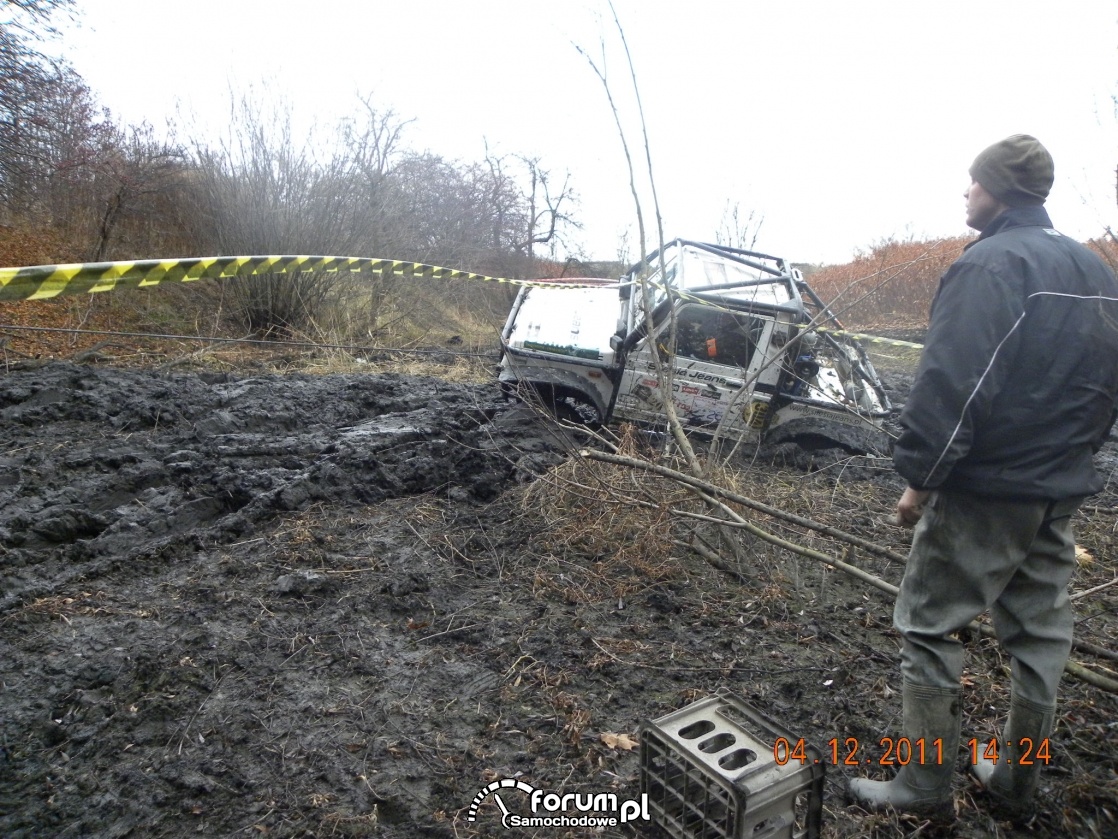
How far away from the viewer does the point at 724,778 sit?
6.12ft

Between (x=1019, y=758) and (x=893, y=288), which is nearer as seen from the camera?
(x=1019, y=758)

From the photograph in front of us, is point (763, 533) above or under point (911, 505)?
under

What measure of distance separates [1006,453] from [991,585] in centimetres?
38

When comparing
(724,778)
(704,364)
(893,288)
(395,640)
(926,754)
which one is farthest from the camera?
(893,288)

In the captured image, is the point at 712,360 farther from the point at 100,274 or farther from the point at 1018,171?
the point at 100,274

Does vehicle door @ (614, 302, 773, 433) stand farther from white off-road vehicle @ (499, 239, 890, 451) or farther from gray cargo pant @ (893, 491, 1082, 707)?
gray cargo pant @ (893, 491, 1082, 707)

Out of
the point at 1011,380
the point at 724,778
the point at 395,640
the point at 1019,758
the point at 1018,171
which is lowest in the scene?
the point at 395,640

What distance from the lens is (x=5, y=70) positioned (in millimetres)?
11758

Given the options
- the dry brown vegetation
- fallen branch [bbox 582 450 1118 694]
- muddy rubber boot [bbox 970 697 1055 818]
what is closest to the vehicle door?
fallen branch [bbox 582 450 1118 694]

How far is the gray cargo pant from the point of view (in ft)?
7.21

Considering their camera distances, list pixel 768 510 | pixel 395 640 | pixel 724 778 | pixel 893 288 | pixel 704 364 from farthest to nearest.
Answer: pixel 893 288 < pixel 704 364 < pixel 768 510 < pixel 395 640 < pixel 724 778

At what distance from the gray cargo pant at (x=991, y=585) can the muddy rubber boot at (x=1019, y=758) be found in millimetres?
45

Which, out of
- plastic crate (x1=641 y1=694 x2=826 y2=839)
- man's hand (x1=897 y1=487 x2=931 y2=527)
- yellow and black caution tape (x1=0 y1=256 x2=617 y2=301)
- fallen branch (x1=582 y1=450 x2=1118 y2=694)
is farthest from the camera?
fallen branch (x1=582 y1=450 x2=1118 y2=694)

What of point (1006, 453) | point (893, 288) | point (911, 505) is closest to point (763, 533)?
point (911, 505)
